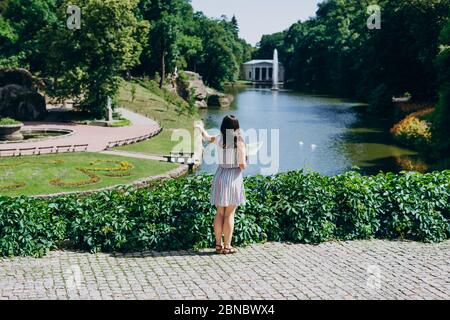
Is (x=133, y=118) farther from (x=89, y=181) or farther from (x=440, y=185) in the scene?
(x=440, y=185)

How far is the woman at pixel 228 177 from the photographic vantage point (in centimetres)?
985

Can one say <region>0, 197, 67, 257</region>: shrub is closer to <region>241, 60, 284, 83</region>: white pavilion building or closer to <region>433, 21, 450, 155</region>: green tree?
<region>433, 21, 450, 155</region>: green tree

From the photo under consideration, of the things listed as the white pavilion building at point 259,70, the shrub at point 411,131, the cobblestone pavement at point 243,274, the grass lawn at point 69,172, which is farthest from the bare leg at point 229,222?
the white pavilion building at point 259,70

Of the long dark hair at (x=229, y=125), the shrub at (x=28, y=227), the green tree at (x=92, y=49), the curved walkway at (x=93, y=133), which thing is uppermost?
the green tree at (x=92, y=49)

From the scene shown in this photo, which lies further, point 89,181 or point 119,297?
point 89,181

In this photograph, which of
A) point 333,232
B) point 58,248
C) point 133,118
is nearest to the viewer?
point 58,248

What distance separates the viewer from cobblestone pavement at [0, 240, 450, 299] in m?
8.44

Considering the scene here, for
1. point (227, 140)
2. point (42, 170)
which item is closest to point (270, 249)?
point (227, 140)

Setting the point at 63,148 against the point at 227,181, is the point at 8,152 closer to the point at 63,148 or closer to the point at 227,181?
the point at 63,148

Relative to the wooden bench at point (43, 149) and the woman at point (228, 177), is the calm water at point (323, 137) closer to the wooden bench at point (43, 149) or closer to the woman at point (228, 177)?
the wooden bench at point (43, 149)

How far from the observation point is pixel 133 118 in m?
52.2

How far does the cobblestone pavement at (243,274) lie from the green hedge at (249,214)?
31cm

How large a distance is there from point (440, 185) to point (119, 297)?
23.0ft

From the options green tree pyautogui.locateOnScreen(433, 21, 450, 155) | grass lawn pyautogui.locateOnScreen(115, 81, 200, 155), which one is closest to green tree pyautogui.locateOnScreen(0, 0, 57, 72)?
grass lawn pyautogui.locateOnScreen(115, 81, 200, 155)
